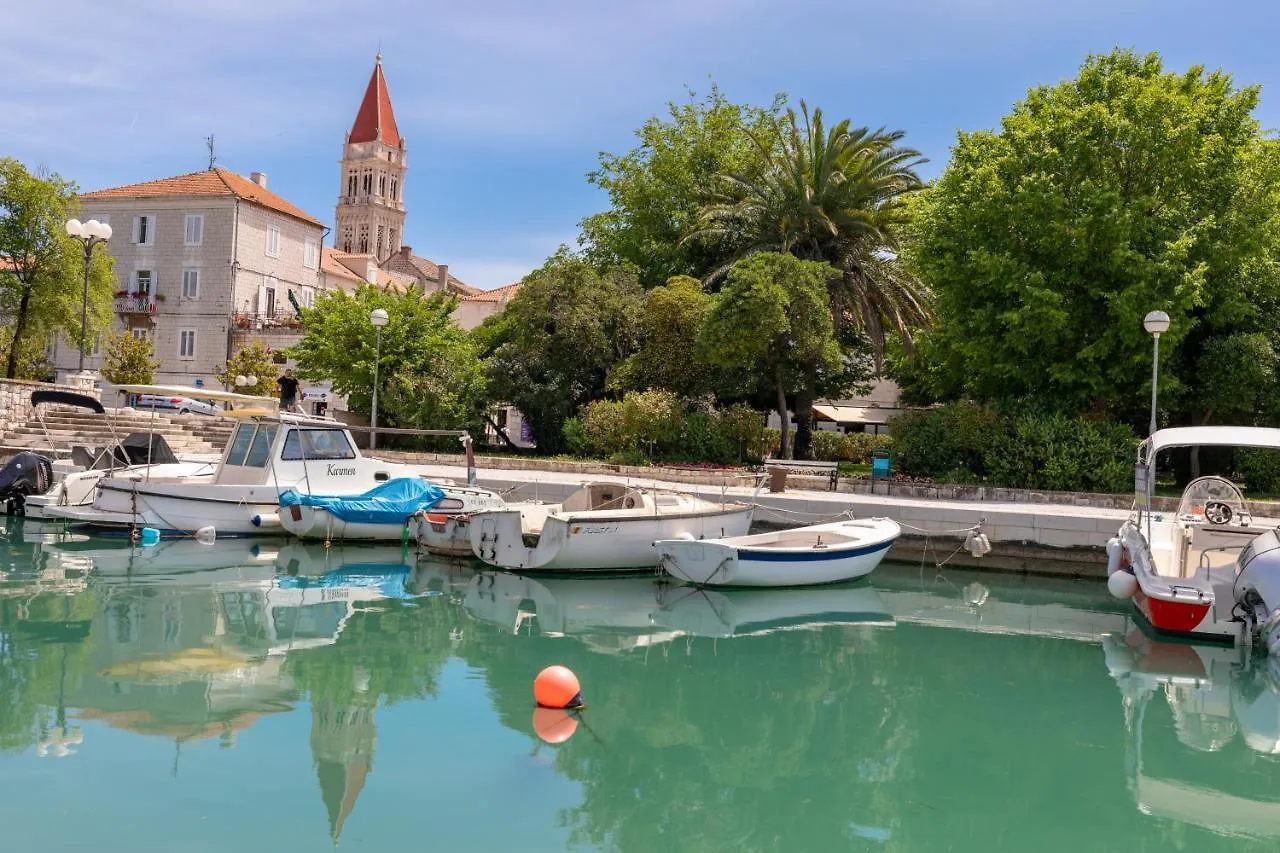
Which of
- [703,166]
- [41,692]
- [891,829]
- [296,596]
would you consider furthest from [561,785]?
[703,166]

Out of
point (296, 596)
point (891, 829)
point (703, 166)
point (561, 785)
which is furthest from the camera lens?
point (703, 166)

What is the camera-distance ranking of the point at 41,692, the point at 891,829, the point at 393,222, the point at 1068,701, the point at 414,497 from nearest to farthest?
the point at 891,829, the point at 41,692, the point at 1068,701, the point at 414,497, the point at 393,222

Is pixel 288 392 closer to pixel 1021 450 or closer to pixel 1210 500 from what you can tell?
pixel 1021 450

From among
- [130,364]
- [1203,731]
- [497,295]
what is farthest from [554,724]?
[497,295]

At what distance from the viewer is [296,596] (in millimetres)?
15164

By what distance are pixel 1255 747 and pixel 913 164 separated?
24.9 meters

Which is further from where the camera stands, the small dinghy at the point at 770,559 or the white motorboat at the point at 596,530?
the white motorboat at the point at 596,530

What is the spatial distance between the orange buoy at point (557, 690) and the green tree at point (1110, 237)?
1647cm

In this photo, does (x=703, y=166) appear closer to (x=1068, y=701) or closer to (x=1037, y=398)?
(x=1037, y=398)

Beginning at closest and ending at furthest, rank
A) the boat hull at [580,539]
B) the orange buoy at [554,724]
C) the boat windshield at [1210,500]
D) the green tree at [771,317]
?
the orange buoy at [554,724] < the boat windshield at [1210,500] < the boat hull at [580,539] < the green tree at [771,317]

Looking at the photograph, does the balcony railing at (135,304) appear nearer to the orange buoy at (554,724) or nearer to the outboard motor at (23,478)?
the outboard motor at (23,478)

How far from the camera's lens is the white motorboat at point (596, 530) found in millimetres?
16766

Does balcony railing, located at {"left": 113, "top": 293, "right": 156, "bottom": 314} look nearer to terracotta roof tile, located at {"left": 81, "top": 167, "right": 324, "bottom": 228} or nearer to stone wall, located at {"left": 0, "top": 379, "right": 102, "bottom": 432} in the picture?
terracotta roof tile, located at {"left": 81, "top": 167, "right": 324, "bottom": 228}

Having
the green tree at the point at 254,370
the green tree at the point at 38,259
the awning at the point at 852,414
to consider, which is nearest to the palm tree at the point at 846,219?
the awning at the point at 852,414
